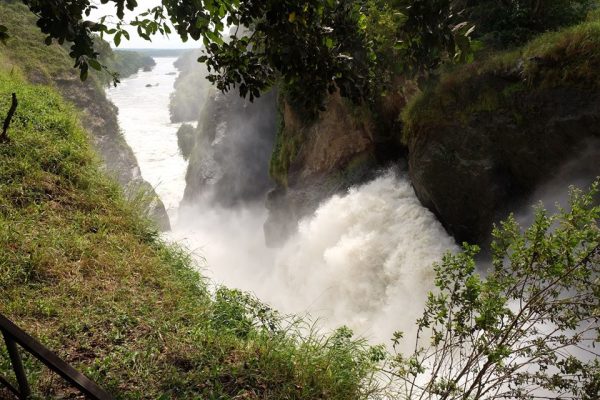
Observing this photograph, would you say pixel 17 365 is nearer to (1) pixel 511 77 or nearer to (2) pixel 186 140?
(1) pixel 511 77

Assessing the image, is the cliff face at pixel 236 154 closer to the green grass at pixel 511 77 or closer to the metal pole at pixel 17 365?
the green grass at pixel 511 77

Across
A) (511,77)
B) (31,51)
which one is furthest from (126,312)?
(31,51)

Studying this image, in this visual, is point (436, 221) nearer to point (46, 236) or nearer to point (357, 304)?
point (357, 304)

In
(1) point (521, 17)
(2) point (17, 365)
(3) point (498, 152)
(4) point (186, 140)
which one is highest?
(1) point (521, 17)

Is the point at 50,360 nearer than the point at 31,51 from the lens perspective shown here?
Yes

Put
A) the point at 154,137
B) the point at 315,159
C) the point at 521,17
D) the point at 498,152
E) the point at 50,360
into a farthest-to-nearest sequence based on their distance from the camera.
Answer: the point at 154,137 < the point at 315,159 < the point at 521,17 < the point at 498,152 < the point at 50,360

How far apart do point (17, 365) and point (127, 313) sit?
164 cm

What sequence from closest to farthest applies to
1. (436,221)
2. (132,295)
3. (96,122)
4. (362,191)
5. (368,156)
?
1. (132,295)
2. (436,221)
3. (362,191)
4. (368,156)
5. (96,122)

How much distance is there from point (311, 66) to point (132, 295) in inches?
116

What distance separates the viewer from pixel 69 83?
60.2 feet

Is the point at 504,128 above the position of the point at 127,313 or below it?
above

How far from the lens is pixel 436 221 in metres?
8.41

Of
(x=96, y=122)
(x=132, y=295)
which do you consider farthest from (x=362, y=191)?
(x=96, y=122)

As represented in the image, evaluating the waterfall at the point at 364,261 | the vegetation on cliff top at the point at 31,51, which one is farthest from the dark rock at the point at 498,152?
the vegetation on cliff top at the point at 31,51
